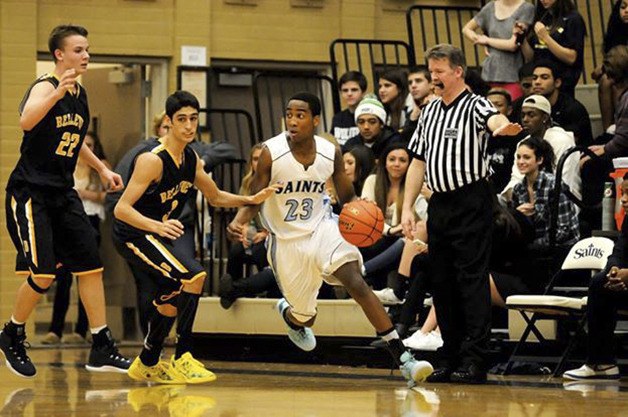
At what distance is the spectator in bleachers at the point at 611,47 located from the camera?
1301cm

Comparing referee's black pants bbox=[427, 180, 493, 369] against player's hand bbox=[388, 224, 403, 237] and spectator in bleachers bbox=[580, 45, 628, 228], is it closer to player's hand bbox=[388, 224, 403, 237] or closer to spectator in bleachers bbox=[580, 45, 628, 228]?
player's hand bbox=[388, 224, 403, 237]

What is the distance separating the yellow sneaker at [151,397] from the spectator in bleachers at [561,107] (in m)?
4.85

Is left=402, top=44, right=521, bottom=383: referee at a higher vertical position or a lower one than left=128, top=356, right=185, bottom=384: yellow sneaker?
higher

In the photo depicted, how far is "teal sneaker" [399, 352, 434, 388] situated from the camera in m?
9.21

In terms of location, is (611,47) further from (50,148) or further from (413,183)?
(50,148)

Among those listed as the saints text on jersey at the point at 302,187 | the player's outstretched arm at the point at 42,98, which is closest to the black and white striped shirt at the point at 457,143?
the saints text on jersey at the point at 302,187

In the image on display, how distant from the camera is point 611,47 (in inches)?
520

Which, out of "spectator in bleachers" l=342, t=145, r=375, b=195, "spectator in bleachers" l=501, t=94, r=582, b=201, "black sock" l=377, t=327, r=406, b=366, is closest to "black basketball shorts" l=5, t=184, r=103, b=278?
"black sock" l=377, t=327, r=406, b=366

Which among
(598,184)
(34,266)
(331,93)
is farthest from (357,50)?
(34,266)

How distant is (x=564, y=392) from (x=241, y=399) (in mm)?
2069

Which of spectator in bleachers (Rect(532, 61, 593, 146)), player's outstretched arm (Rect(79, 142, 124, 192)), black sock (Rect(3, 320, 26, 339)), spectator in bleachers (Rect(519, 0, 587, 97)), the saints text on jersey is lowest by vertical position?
black sock (Rect(3, 320, 26, 339))

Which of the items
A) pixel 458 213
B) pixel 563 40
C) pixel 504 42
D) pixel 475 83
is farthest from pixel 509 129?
pixel 504 42

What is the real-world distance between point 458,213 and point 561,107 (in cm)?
334

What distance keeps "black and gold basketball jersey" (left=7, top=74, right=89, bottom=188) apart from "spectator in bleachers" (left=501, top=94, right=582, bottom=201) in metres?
3.79
